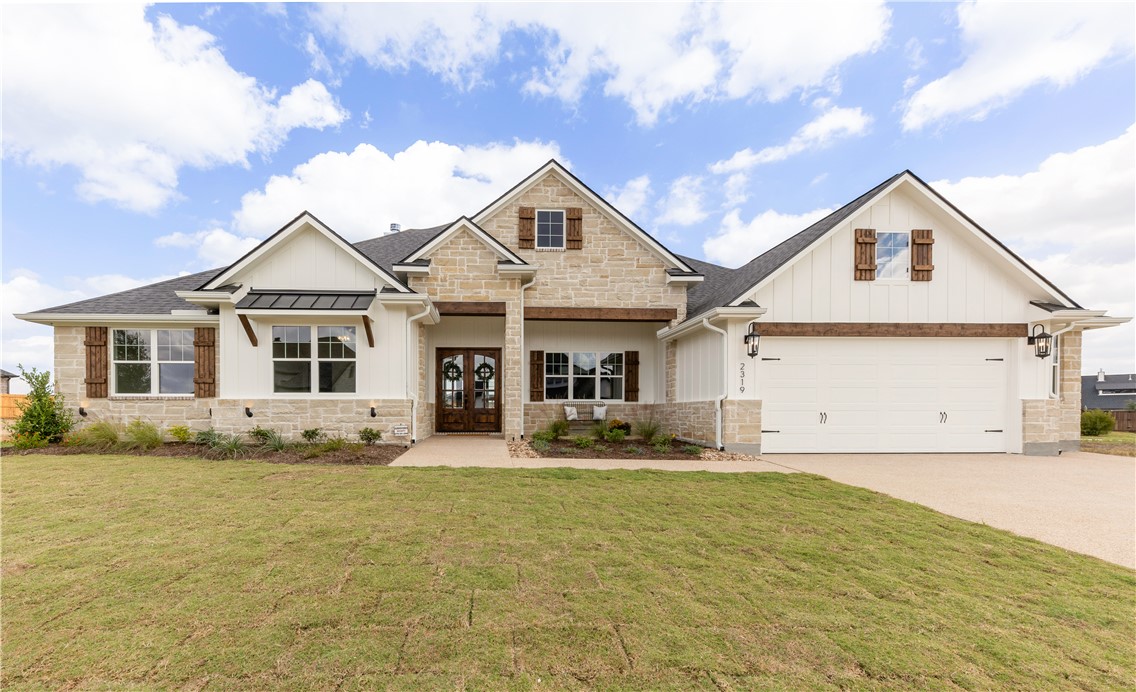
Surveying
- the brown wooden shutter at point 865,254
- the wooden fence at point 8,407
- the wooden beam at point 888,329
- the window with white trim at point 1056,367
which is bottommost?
the wooden fence at point 8,407

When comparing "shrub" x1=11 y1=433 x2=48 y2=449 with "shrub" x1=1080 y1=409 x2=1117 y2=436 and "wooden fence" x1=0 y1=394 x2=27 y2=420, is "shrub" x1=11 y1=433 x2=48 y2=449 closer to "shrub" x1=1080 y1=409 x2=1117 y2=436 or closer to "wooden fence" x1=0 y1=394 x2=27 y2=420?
"wooden fence" x1=0 y1=394 x2=27 y2=420

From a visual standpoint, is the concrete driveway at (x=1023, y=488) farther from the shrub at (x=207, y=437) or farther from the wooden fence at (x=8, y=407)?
the wooden fence at (x=8, y=407)

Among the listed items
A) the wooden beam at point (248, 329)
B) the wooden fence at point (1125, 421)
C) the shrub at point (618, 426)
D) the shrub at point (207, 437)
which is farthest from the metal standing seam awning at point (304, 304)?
the wooden fence at point (1125, 421)

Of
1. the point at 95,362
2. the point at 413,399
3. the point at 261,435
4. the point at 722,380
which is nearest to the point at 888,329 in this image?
the point at 722,380

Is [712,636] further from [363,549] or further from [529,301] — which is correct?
[529,301]

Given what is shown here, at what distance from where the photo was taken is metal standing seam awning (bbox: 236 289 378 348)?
9.77 m

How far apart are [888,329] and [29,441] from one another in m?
18.9

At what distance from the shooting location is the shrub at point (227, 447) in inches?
356

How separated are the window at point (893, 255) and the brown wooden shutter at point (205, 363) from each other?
15659 millimetres

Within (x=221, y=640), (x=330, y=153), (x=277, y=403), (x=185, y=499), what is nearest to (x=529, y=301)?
(x=277, y=403)

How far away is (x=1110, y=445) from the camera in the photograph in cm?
1204

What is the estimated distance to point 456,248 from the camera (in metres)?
11.8

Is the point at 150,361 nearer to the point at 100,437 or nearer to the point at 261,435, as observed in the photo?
the point at 100,437

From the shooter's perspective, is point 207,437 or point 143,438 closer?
point 143,438
